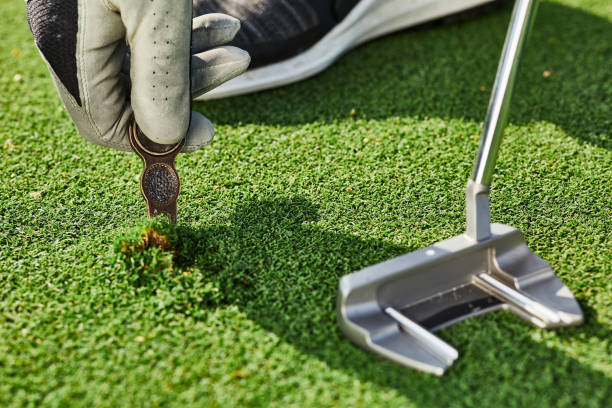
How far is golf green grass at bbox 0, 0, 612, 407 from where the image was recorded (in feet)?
4.16

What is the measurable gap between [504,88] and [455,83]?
1052 millimetres

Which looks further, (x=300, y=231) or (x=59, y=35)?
(x=300, y=231)

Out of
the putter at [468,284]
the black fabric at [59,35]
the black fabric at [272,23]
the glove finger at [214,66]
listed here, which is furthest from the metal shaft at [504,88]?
the black fabric at [272,23]

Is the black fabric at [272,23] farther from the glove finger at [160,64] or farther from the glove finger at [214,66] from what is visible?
the glove finger at [160,64]

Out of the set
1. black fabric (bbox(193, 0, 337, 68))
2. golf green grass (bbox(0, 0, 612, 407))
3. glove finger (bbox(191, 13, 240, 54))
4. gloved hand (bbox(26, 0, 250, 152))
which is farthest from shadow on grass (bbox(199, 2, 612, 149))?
gloved hand (bbox(26, 0, 250, 152))

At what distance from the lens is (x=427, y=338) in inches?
50.9

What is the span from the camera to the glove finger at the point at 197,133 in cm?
161

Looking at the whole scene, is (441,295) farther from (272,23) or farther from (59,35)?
(272,23)

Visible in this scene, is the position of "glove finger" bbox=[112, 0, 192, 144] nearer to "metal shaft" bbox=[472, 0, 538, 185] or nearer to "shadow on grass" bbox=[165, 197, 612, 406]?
"shadow on grass" bbox=[165, 197, 612, 406]

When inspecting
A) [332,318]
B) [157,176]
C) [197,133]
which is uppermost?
[197,133]

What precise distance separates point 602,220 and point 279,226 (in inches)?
35.5

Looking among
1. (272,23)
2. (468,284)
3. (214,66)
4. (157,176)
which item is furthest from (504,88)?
(272,23)

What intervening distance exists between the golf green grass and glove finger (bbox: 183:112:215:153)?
23 cm

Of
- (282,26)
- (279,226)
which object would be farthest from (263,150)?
(282,26)
